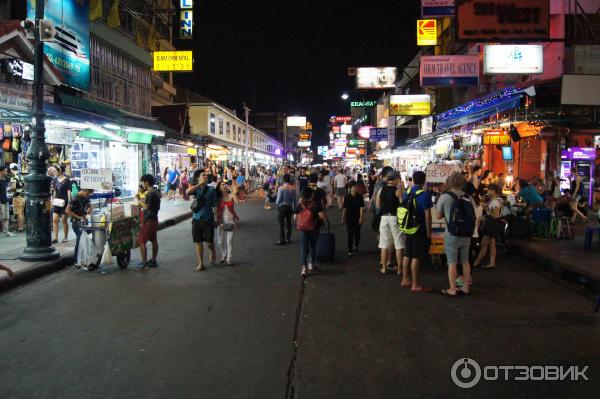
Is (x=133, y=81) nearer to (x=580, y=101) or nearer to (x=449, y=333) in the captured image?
(x=580, y=101)

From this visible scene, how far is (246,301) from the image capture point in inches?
289

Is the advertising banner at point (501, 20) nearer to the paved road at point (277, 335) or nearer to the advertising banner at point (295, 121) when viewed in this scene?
the paved road at point (277, 335)

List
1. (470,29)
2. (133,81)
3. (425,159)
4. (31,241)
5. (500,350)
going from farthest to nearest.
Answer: (425,159) < (133,81) < (470,29) < (31,241) < (500,350)

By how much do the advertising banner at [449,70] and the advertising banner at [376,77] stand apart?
23.4 meters

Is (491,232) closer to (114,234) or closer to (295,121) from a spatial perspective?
(114,234)

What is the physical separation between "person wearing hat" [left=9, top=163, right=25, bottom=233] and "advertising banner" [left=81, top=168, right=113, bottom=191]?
4.64 meters

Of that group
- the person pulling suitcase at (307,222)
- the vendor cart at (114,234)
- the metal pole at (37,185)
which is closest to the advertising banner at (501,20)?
the person pulling suitcase at (307,222)

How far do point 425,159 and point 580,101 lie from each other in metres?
16.1

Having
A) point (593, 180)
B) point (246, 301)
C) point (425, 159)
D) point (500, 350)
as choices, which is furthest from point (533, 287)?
point (425, 159)

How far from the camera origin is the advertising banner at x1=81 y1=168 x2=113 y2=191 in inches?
399

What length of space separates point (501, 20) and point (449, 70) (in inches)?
202

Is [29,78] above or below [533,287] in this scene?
above

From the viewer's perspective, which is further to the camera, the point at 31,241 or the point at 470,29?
the point at 470,29

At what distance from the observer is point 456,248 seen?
24.4ft
